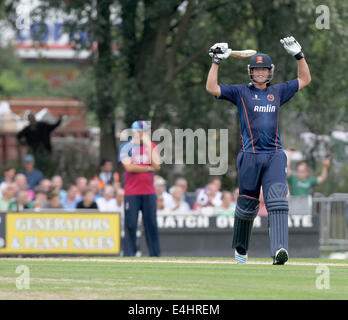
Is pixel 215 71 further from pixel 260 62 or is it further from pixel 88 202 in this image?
pixel 88 202

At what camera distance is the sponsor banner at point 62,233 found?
57.1 ft

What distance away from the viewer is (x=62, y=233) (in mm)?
17438

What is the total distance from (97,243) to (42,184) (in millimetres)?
3122

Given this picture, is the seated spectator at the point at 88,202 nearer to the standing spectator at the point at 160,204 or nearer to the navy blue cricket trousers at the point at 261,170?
the standing spectator at the point at 160,204

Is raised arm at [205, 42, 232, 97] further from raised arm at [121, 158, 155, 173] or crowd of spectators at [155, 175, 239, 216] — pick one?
crowd of spectators at [155, 175, 239, 216]

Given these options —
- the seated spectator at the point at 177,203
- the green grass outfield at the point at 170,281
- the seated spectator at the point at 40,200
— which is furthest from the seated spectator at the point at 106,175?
the green grass outfield at the point at 170,281

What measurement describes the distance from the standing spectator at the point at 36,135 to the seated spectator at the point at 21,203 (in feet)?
22.2

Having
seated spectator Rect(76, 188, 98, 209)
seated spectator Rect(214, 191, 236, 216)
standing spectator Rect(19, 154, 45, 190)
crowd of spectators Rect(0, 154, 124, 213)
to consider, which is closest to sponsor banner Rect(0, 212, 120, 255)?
crowd of spectators Rect(0, 154, 124, 213)

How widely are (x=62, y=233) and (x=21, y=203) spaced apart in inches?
57.3

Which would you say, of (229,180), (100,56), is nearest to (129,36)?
(100,56)

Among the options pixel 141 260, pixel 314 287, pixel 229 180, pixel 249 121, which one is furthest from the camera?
pixel 229 180

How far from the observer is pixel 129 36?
2339cm

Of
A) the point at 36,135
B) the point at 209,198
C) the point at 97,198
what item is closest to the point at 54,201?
the point at 97,198

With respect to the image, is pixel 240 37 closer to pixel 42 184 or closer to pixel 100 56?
pixel 100 56
